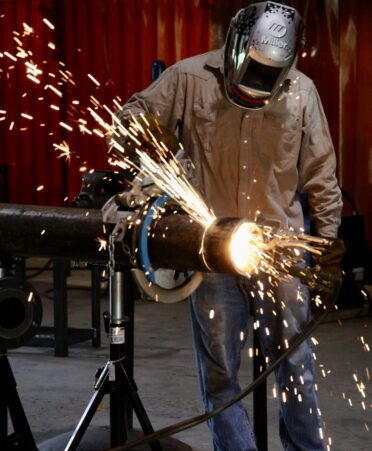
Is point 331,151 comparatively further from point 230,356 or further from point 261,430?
point 261,430

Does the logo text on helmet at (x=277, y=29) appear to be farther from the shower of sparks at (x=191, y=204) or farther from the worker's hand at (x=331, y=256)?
the worker's hand at (x=331, y=256)

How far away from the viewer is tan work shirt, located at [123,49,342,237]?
3.51 m

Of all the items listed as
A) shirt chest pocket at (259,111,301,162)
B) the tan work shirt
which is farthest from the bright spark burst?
shirt chest pocket at (259,111,301,162)

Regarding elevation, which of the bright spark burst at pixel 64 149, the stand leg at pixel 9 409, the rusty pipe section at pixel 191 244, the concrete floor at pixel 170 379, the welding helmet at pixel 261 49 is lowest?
the concrete floor at pixel 170 379

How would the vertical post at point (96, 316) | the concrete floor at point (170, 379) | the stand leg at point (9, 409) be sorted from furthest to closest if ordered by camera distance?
1. the vertical post at point (96, 316)
2. the concrete floor at point (170, 379)
3. the stand leg at point (9, 409)

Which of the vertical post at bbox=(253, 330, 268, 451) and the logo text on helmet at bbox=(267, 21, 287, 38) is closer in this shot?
the logo text on helmet at bbox=(267, 21, 287, 38)

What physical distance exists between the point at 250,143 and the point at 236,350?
735mm

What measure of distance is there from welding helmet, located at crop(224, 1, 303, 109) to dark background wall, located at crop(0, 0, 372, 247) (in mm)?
4998

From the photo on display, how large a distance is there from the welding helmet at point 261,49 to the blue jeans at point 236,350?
2.14 ft

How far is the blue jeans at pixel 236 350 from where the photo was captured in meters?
3.46

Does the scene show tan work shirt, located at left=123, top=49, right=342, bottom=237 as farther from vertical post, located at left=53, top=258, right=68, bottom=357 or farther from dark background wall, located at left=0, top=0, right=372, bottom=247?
dark background wall, located at left=0, top=0, right=372, bottom=247

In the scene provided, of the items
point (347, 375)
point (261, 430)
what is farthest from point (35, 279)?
point (261, 430)

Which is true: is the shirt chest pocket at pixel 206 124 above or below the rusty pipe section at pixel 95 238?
above

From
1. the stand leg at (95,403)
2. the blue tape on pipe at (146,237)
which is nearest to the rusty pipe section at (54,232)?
the blue tape on pipe at (146,237)
